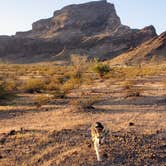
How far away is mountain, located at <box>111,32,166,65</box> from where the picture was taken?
351 feet

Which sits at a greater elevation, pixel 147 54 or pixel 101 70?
pixel 147 54

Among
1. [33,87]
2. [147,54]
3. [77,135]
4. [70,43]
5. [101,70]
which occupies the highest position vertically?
[70,43]

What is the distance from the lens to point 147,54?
10912 cm

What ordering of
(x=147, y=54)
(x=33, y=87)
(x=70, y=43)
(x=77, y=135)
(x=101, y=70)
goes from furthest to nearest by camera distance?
(x=70, y=43), (x=147, y=54), (x=101, y=70), (x=33, y=87), (x=77, y=135)

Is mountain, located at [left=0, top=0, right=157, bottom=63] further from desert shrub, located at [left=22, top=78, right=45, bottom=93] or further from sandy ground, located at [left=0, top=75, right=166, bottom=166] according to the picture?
sandy ground, located at [left=0, top=75, right=166, bottom=166]

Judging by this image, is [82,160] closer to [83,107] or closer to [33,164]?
[33,164]

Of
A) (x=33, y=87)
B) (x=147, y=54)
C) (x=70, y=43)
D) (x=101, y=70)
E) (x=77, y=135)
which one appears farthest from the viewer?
(x=70, y=43)

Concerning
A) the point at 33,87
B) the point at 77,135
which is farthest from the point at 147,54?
the point at 77,135

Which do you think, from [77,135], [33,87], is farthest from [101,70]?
[77,135]

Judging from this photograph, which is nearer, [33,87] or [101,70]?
[33,87]

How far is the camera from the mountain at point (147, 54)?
351 ft

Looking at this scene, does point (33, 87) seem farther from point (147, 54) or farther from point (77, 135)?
point (147, 54)

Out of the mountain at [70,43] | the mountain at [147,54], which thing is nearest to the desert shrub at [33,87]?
the mountain at [147,54]

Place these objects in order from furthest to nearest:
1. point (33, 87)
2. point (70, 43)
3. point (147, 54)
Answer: point (70, 43)
point (147, 54)
point (33, 87)
